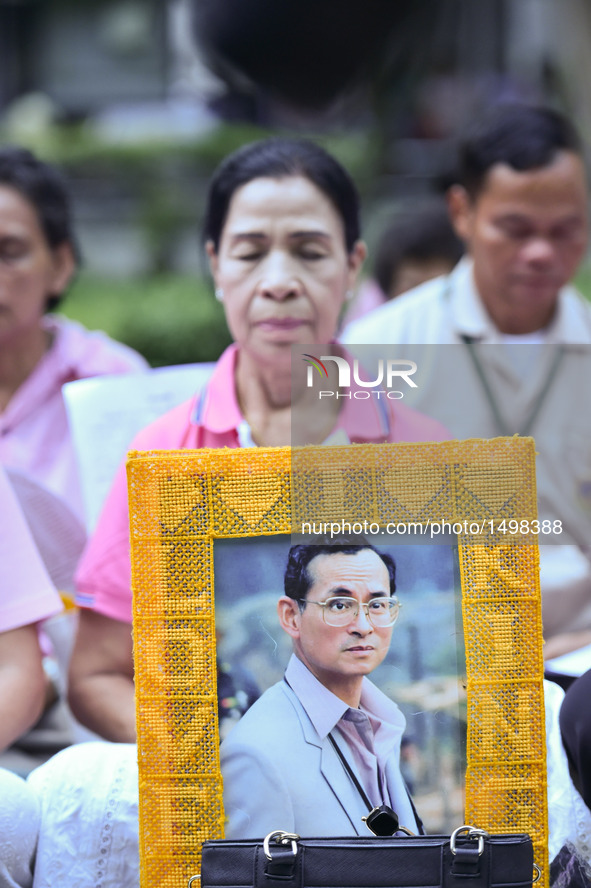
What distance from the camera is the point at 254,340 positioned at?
5.81 ft

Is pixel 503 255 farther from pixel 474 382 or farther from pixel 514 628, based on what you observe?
pixel 514 628

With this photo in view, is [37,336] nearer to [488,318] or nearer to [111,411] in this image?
[111,411]

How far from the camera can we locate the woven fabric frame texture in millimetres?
1181

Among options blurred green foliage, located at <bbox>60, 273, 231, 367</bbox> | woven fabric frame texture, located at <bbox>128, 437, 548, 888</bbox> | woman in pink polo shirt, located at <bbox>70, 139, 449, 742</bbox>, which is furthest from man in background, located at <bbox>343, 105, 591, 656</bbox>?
blurred green foliage, located at <bbox>60, 273, 231, 367</bbox>

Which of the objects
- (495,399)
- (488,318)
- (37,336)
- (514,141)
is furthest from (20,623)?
(514,141)

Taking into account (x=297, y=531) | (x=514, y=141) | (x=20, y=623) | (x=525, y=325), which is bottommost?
(x=20, y=623)

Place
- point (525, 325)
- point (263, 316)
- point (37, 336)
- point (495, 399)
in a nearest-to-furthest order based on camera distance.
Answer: point (263, 316) < point (495, 399) < point (525, 325) < point (37, 336)

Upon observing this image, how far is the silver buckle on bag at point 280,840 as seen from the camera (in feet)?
3.61

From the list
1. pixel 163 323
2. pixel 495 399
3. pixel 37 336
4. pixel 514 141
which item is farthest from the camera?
pixel 163 323

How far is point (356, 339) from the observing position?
2379 millimetres

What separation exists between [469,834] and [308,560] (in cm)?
A: 36

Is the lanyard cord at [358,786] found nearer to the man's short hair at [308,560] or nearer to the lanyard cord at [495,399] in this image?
the man's short hair at [308,560]

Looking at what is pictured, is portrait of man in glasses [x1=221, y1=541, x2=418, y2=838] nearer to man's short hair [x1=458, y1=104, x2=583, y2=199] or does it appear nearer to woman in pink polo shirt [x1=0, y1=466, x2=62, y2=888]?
woman in pink polo shirt [x1=0, y1=466, x2=62, y2=888]

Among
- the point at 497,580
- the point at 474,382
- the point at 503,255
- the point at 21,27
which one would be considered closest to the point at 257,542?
the point at 497,580
